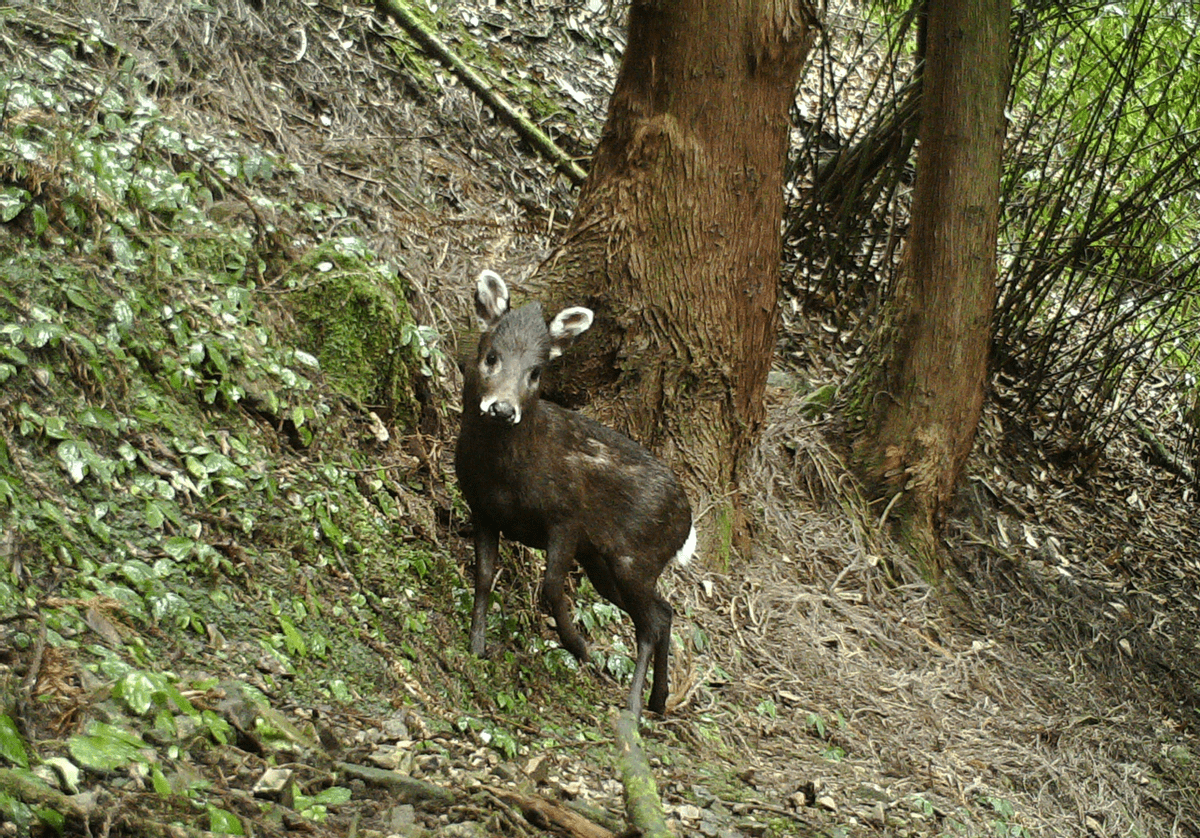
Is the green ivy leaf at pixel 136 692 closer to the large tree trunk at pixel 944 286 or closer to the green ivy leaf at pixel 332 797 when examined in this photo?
the green ivy leaf at pixel 332 797

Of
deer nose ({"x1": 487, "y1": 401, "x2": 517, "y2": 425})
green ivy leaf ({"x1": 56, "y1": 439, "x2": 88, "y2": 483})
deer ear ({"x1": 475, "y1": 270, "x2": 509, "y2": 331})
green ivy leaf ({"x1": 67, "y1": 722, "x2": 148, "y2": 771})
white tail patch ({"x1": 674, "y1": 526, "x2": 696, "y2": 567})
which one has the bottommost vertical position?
green ivy leaf ({"x1": 67, "y1": 722, "x2": 148, "y2": 771})

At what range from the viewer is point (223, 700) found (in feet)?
9.98

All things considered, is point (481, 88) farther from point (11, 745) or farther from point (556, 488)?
point (11, 745)

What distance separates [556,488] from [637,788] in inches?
66.4

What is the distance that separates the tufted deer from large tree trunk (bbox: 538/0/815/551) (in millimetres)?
859

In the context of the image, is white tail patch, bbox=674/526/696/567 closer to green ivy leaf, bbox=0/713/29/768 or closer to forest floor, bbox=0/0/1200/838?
forest floor, bbox=0/0/1200/838

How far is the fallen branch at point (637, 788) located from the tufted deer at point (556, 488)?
4.20 ft

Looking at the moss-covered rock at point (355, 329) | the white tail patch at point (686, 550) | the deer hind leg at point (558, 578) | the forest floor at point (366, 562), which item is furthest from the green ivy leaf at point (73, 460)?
the white tail patch at point (686, 550)

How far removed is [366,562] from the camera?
4473mm

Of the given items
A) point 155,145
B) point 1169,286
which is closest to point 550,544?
point 155,145

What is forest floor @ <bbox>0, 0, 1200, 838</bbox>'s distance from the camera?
3.08 metres

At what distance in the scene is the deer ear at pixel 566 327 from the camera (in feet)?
15.0

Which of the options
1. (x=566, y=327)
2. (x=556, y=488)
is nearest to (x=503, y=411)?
Answer: (x=556, y=488)

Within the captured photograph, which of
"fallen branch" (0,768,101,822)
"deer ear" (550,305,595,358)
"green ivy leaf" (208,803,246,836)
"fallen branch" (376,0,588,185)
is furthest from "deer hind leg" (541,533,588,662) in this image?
"fallen branch" (376,0,588,185)
